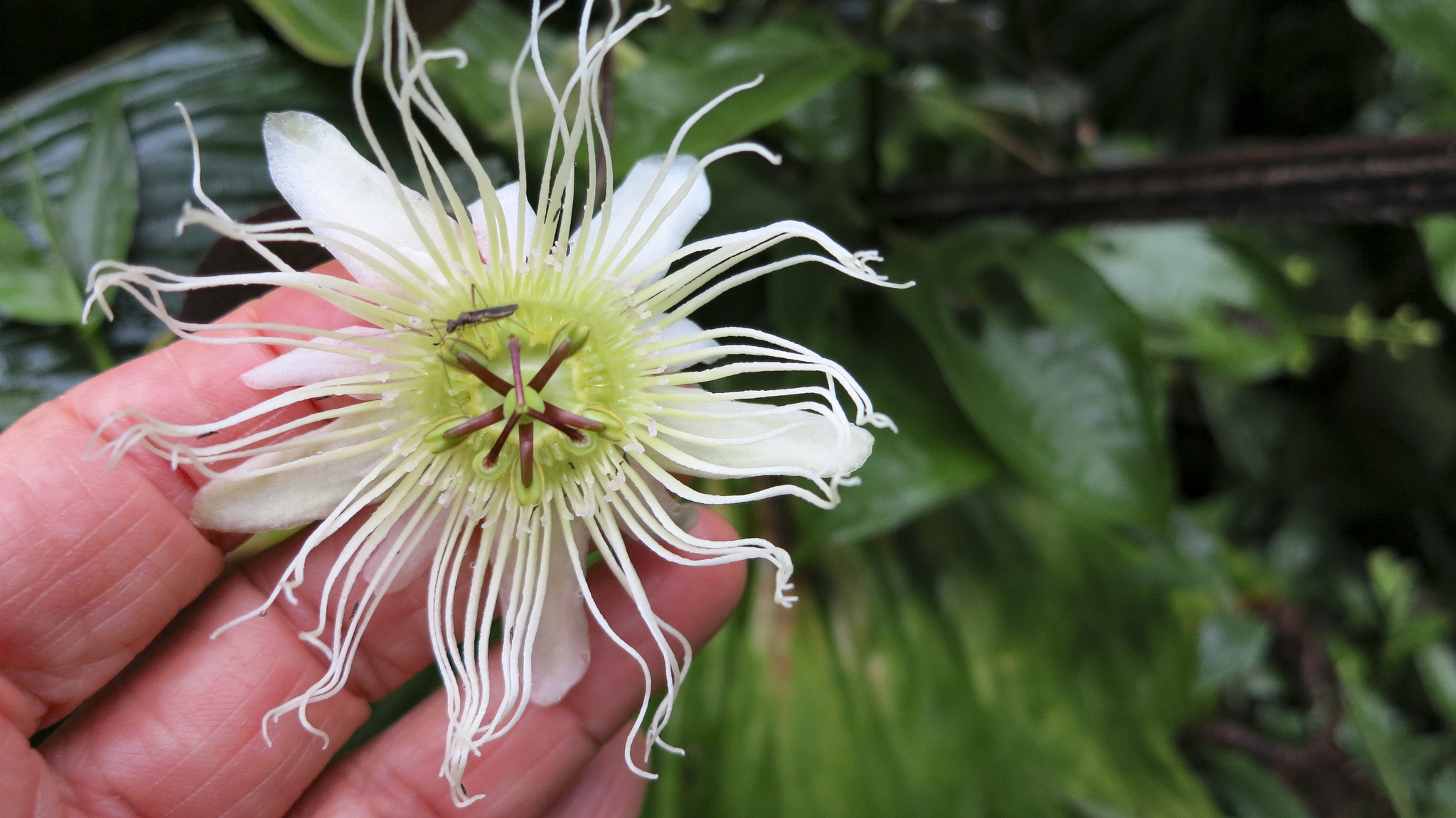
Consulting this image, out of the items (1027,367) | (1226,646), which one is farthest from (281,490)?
(1226,646)

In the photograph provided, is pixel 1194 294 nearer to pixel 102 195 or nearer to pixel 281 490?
pixel 281 490

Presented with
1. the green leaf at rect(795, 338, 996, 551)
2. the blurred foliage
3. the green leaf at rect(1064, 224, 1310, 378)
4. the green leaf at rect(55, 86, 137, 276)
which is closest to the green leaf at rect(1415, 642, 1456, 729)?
the blurred foliage

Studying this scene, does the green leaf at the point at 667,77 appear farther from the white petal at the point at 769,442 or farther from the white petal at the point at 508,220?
the white petal at the point at 769,442

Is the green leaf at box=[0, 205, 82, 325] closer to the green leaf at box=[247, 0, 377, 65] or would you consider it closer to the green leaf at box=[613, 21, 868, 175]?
the green leaf at box=[247, 0, 377, 65]

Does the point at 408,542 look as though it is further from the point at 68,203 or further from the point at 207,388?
the point at 68,203

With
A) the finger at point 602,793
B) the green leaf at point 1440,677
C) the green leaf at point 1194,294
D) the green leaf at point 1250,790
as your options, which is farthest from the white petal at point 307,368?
the green leaf at point 1440,677

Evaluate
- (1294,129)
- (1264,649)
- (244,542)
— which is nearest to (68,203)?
(244,542)

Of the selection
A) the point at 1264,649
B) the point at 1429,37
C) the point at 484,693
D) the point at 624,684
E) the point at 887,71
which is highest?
the point at 887,71
